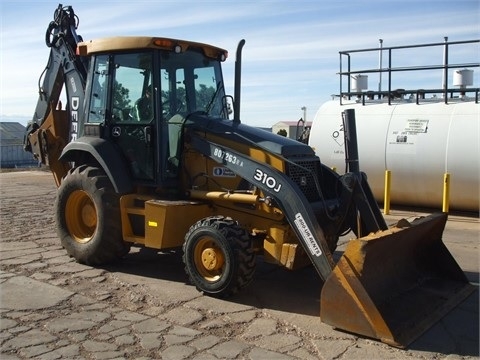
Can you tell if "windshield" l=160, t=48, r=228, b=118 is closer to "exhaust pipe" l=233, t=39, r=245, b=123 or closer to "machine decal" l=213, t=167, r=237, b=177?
"exhaust pipe" l=233, t=39, r=245, b=123

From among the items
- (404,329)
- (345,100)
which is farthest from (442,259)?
(345,100)

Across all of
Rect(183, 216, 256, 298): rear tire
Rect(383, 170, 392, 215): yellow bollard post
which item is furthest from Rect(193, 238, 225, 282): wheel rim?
Rect(383, 170, 392, 215): yellow bollard post

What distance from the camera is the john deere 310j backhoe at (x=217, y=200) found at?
5.08 metres

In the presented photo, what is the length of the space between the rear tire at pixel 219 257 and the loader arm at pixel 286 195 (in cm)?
50

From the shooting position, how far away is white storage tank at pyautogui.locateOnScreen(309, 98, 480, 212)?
11016 millimetres

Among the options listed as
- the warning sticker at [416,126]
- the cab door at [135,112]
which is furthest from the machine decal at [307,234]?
the warning sticker at [416,126]

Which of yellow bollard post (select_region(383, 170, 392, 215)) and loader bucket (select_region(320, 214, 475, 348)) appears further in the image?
yellow bollard post (select_region(383, 170, 392, 215))

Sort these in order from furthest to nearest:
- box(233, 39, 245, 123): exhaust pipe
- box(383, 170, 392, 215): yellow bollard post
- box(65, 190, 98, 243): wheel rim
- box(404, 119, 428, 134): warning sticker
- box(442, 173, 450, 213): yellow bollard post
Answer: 1. box(404, 119, 428, 134): warning sticker
2. box(383, 170, 392, 215): yellow bollard post
3. box(442, 173, 450, 213): yellow bollard post
4. box(65, 190, 98, 243): wheel rim
5. box(233, 39, 245, 123): exhaust pipe

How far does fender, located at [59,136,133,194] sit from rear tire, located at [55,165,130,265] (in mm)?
212

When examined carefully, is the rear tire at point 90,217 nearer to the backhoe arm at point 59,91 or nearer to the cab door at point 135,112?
the cab door at point 135,112

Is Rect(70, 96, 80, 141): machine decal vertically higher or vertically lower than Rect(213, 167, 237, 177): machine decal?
higher

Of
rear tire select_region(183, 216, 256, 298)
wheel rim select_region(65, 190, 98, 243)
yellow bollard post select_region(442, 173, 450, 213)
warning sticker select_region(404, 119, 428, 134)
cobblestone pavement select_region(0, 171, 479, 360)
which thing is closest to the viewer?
cobblestone pavement select_region(0, 171, 479, 360)

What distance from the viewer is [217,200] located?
242 inches

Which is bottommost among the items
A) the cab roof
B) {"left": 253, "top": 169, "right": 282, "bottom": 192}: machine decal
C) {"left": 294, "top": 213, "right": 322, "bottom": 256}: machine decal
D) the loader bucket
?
the loader bucket
